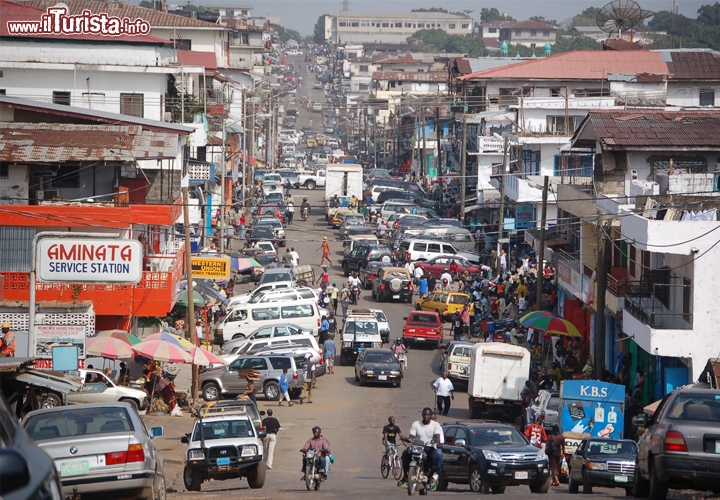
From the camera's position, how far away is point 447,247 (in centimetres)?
5672

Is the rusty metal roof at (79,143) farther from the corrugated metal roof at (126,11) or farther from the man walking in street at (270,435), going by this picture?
the corrugated metal roof at (126,11)

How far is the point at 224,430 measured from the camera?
20.5 m

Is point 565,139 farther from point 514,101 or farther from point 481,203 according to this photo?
point 514,101

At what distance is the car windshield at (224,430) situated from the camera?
20359mm

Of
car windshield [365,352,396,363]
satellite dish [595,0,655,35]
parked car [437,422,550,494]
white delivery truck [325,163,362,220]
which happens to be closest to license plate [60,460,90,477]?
parked car [437,422,550,494]

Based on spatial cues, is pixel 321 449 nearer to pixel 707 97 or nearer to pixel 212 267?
pixel 212 267

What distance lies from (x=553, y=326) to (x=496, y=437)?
51.8 ft

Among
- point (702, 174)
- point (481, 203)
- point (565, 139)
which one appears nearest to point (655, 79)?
point (565, 139)

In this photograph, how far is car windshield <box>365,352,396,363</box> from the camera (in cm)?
3600

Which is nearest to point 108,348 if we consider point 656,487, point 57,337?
point 57,337

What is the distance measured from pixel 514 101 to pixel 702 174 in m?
46.3

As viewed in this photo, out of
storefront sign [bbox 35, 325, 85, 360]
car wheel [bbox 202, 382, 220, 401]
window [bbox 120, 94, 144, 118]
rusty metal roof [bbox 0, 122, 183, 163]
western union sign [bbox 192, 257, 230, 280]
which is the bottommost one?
car wheel [bbox 202, 382, 220, 401]

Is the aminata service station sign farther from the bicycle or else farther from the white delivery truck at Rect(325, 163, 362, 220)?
the white delivery truck at Rect(325, 163, 362, 220)

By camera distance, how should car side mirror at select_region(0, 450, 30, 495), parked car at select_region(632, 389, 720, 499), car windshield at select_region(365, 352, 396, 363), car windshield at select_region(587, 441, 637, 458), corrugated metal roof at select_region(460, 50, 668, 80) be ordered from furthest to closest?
corrugated metal roof at select_region(460, 50, 668, 80), car windshield at select_region(365, 352, 396, 363), car windshield at select_region(587, 441, 637, 458), parked car at select_region(632, 389, 720, 499), car side mirror at select_region(0, 450, 30, 495)
